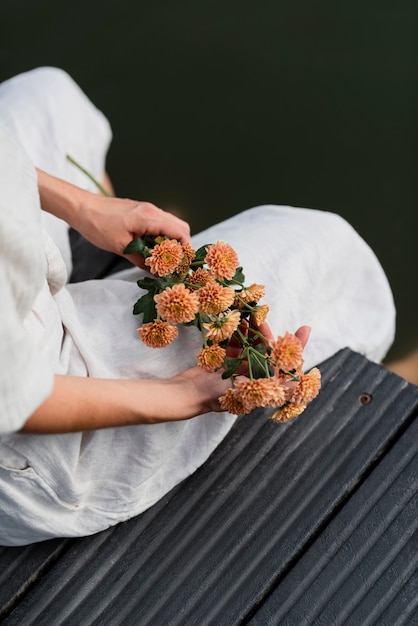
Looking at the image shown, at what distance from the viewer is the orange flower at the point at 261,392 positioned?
983 mm

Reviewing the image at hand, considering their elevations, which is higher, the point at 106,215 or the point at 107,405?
the point at 106,215

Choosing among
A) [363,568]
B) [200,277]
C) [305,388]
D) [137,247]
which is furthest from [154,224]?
[363,568]

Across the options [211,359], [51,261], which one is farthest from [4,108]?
[211,359]

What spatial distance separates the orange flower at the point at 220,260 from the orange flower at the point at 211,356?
10 centimetres

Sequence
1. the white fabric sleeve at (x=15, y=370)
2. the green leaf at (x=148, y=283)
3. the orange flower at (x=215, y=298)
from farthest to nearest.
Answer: the green leaf at (x=148, y=283) < the orange flower at (x=215, y=298) < the white fabric sleeve at (x=15, y=370)

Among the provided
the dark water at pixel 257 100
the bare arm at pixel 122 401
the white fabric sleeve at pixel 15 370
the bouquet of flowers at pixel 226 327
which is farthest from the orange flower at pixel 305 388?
the dark water at pixel 257 100

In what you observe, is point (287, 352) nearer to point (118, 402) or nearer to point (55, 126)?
point (118, 402)

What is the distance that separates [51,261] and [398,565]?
2.26 feet

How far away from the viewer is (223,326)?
1045 millimetres

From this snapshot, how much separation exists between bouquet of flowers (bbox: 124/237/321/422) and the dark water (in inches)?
41.9

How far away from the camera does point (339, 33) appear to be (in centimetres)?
243

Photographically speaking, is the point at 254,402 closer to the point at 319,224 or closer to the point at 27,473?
the point at 27,473

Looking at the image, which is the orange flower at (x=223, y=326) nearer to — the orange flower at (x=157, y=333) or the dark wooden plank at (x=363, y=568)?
the orange flower at (x=157, y=333)

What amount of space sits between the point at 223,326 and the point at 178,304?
7 cm
